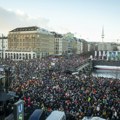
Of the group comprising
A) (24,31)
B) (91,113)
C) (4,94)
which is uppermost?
(24,31)

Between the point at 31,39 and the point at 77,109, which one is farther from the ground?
the point at 31,39

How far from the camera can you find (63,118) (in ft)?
60.3

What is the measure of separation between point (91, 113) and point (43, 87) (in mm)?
9418

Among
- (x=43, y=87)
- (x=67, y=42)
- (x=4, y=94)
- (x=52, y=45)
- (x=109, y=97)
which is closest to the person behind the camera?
(x=4, y=94)

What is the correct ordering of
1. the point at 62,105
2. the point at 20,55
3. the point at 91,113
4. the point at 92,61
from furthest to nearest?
1. the point at 20,55
2. the point at 92,61
3. the point at 62,105
4. the point at 91,113

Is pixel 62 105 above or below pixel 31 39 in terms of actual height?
below

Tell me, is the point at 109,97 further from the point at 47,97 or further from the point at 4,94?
the point at 4,94

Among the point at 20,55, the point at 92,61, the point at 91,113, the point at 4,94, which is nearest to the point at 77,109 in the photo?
the point at 91,113

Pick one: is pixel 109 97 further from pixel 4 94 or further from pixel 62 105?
pixel 4 94

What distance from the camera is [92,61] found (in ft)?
340

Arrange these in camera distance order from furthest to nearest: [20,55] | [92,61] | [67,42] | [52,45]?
[67,42] → [52,45] → [20,55] → [92,61]

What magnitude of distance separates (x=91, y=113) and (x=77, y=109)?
1157 mm

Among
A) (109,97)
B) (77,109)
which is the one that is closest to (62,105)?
(77,109)

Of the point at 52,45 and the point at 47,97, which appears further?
the point at 52,45
